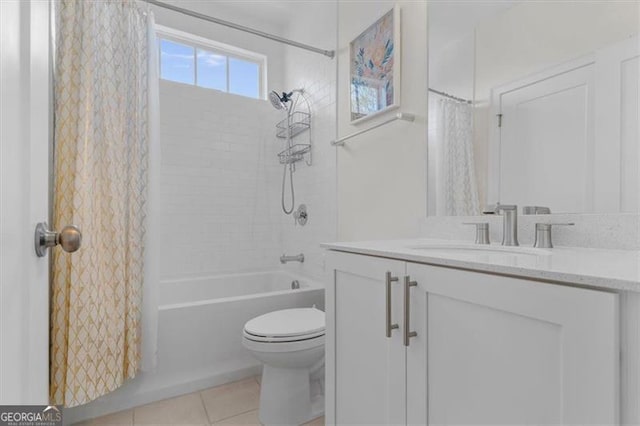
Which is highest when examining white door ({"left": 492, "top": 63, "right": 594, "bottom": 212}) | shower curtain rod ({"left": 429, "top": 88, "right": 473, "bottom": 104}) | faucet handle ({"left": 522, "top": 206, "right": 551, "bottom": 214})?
shower curtain rod ({"left": 429, "top": 88, "right": 473, "bottom": 104})

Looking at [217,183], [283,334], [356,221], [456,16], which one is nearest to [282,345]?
[283,334]

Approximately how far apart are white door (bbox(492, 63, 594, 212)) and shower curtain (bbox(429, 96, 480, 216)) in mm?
119

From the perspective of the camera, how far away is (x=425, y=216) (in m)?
1.44

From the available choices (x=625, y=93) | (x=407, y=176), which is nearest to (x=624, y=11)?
(x=625, y=93)

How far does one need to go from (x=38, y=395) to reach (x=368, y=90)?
1789 mm

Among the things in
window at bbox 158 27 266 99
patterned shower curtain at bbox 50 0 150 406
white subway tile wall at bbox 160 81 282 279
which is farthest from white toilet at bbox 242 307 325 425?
window at bbox 158 27 266 99

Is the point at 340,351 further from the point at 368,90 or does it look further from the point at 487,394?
the point at 368,90

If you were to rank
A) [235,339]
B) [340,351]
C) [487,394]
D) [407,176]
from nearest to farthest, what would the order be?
[487,394] < [340,351] < [407,176] < [235,339]

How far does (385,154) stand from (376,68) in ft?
1.57

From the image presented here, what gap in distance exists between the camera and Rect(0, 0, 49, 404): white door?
464 mm

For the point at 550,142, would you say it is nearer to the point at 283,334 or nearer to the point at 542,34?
the point at 542,34

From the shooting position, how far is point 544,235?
0.97 m

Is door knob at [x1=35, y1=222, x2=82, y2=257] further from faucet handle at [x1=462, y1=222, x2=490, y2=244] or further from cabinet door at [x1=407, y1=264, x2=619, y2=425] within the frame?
faucet handle at [x1=462, y1=222, x2=490, y2=244]

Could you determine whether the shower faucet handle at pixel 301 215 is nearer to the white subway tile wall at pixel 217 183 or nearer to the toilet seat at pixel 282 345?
the white subway tile wall at pixel 217 183
